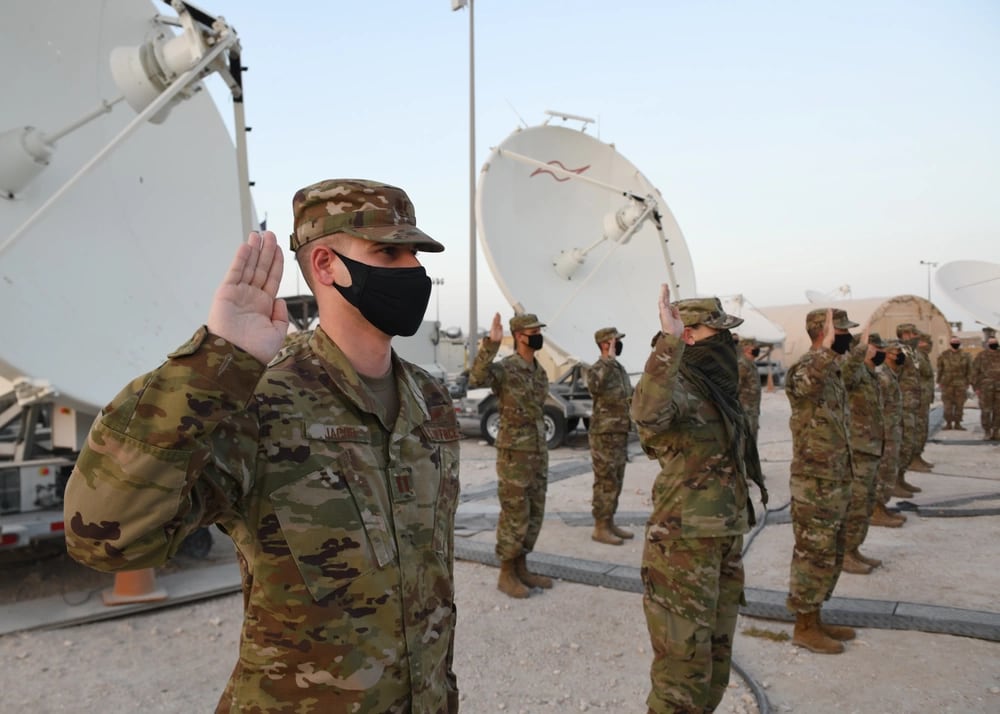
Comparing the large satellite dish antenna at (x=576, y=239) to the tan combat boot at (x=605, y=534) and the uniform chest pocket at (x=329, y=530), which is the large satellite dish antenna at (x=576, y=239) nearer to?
the tan combat boot at (x=605, y=534)

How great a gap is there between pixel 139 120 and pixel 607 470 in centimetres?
479

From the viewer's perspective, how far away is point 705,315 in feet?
10.9

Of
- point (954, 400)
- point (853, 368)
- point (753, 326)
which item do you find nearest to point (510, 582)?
point (853, 368)

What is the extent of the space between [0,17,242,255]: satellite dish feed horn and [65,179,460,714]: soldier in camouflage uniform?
2.92m

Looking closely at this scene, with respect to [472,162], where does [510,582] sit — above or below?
below

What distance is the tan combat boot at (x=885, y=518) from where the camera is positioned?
679 centimetres

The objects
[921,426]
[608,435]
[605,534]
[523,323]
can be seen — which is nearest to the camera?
[523,323]

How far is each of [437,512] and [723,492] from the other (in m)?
1.91

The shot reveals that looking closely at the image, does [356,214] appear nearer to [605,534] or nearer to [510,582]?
[510,582]

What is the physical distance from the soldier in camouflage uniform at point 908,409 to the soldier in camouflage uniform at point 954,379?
5.12 metres

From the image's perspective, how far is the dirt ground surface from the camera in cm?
352

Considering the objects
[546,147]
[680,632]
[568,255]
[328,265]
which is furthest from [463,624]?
[546,147]

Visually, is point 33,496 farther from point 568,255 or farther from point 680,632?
point 568,255

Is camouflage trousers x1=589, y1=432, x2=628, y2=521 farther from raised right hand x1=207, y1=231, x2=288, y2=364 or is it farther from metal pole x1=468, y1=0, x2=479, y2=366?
metal pole x1=468, y1=0, x2=479, y2=366
